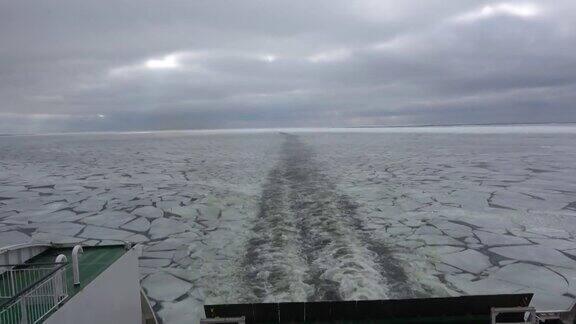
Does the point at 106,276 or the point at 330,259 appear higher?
the point at 106,276

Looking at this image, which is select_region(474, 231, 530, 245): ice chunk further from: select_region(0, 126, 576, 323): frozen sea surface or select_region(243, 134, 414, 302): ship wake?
select_region(243, 134, 414, 302): ship wake

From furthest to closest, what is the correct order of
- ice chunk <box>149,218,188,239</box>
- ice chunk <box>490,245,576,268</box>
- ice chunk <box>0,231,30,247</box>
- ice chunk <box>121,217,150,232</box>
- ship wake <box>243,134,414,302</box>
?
1. ice chunk <box>121,217,150,232</box>
2. ice chunk <box>149,218,188,239</box>
3. ice chunk <box>0,231,30,247</box>
4. ice chunk <box>490,245,576,268</box>
5. ship wake <box>243,134,414,302</box>

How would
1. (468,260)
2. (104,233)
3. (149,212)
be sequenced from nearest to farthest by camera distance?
(468,260) < (104,233) < (149,212)

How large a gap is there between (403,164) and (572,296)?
13.6 metres

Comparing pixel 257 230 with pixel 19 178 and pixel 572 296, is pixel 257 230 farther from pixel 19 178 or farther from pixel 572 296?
pixel 19 178

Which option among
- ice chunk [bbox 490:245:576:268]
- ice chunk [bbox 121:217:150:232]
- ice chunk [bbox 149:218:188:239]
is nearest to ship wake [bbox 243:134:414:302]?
ice chunk [bbox 149:218:188:239]

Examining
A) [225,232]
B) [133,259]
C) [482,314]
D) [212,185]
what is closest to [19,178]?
[212,185]

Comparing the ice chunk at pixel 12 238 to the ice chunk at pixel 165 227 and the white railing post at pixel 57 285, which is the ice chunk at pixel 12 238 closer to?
the ice chunk at pixel 165 227

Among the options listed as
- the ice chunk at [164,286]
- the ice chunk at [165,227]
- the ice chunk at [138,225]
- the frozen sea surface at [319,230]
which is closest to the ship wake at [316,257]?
the frozen sea surface at [319,230]

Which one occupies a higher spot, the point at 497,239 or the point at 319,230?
the point at 319,230

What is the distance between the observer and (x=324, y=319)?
3695mm

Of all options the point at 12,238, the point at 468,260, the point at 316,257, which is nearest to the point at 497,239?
the point at 468,260

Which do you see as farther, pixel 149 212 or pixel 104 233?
pixel 149 212

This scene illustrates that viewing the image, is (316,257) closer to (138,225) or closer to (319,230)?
(319,230)
